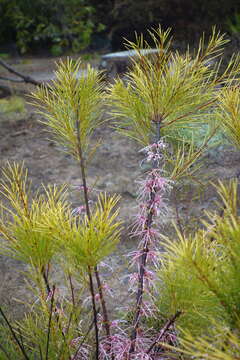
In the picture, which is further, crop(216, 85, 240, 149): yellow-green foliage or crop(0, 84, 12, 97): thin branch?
crop(0, 84, 12, 97): thin branch

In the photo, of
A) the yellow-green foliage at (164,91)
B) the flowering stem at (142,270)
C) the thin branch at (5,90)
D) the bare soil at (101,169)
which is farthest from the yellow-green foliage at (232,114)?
the thin branch at (5,90)

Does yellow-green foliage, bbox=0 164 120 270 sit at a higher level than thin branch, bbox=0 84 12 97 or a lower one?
higher

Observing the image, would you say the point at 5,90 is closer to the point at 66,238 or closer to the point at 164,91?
the point at 164,91

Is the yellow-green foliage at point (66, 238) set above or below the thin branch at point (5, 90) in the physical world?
above

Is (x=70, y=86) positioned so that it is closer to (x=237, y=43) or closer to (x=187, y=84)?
(x=187, y=84)

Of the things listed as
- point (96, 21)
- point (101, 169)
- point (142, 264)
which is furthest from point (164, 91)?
point (96, 21)

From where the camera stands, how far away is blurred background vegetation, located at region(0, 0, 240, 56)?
23.3ft

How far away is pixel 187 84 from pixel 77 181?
7.29 feet

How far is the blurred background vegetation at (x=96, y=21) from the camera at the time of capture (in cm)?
709

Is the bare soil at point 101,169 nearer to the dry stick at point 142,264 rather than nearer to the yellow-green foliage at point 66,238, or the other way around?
the dry stick at point 142,264

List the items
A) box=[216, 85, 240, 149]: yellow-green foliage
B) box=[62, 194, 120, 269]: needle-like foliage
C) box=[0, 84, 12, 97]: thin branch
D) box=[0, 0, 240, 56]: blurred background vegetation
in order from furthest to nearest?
box=[0, 0, 240, 56]: blurred background vegetation → box=[0, 84, 12, 97]: thin branch → box=[216, 85, 240, 149]: yellow-green foliage → box=[62, 194, 120, 269]: needle-like foliage

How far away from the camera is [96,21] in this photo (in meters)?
8.53

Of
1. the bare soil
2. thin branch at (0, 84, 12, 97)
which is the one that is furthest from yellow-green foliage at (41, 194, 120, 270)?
thin branch at (0, 84, 12, 97)

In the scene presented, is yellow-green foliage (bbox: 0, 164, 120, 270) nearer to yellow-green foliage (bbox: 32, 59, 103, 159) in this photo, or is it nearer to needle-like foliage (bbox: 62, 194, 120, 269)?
needle-like foliage (bbox: 62, 194, 120, 269)
